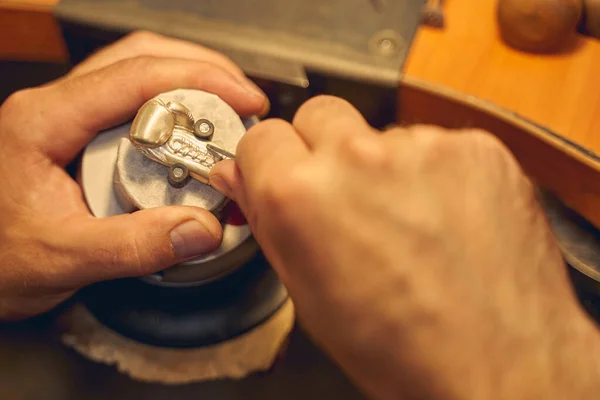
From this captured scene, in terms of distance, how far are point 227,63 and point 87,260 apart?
0.27 meters

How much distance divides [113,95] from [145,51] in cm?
13

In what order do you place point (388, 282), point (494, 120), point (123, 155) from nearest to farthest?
1. point (388, 282)
2. point (123, 155)
3. point (494, 120)

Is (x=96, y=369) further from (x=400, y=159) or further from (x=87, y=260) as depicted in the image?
(x=400, y=159)

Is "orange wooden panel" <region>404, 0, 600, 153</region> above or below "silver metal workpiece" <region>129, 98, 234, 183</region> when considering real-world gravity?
above

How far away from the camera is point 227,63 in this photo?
2.12 ft

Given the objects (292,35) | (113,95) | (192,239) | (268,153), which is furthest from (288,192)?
(292,35)

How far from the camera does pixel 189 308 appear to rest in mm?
624

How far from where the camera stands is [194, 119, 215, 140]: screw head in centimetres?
50

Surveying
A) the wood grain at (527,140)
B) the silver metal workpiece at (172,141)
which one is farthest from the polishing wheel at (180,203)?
the wood grain at (527,140)

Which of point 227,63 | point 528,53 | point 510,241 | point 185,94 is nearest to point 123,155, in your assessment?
point 185,94

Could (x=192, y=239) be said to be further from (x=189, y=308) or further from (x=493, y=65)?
(x=493, y=65)

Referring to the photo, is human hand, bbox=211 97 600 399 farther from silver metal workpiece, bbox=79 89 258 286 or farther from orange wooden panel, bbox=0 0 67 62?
orange wooden panel, bbox=0 0 67 62

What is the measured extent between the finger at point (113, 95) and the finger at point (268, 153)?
7.3 inches

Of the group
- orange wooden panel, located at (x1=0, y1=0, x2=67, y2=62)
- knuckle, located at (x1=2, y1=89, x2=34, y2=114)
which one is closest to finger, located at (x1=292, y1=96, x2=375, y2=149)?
knuckle, located at (x1=2, y1=89, x2=34, y2=114)
